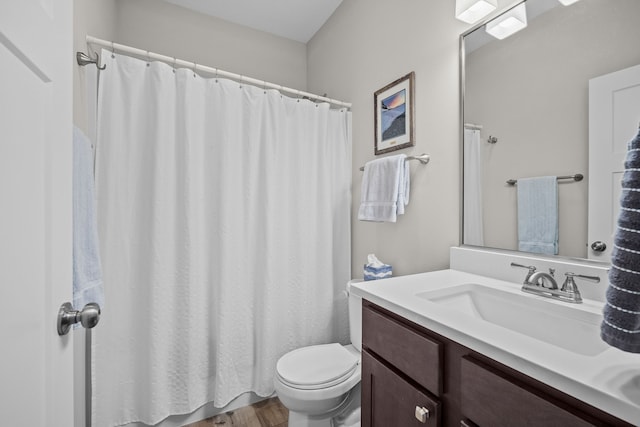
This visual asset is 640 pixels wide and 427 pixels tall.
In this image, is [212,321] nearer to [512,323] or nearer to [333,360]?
[333,360]

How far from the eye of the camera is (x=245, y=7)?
2135 mm

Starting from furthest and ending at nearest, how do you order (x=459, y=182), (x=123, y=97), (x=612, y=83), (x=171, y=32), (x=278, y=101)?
(x=171, y=32) → (x=278, y=101) → (x=123, y=97) → (x=459, y=182) → (x=612, y=83)

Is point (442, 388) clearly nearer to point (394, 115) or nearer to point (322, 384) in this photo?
point (322, 384)

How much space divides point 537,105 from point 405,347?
3.23 ft

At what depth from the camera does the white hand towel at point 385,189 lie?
151 cm

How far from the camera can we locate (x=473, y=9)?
118 cm

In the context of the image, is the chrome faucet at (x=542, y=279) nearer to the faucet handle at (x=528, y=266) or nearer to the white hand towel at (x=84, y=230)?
the faucet handle at (x=528, y=266)

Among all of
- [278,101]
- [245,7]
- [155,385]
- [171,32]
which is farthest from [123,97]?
[155,385]

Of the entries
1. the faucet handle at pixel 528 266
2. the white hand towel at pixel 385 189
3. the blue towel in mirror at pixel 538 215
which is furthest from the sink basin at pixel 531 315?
the white hand towel at pixel 385 189

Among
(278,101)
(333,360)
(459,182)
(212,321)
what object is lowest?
(333,360)

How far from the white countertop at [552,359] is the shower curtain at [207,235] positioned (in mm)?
1089

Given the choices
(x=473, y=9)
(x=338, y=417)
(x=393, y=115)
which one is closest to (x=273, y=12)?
(x=393, y=115)

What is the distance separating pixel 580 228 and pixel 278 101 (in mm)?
1634

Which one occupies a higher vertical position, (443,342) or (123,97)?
(123,97)
